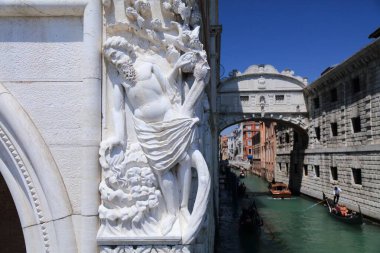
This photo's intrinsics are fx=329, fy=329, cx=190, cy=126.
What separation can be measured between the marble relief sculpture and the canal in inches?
326

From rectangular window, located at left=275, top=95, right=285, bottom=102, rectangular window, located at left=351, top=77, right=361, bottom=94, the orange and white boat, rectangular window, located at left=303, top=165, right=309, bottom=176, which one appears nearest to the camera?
rectangular window, located at left=351, top=77, right=361, bottom=94

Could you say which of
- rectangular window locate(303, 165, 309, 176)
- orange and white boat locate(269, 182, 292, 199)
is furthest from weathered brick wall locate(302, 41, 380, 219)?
orange and white boat locate(269, 182, 292, 199)

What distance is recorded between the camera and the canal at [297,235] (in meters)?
10.1

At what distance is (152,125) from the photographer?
1.95 meters

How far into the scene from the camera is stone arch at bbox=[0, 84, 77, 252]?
201 cm

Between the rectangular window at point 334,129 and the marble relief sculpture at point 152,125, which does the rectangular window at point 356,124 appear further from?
the marble relief sculpture at point 152,125

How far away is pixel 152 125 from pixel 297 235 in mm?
11269

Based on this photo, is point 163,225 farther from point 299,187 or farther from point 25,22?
point 299,187

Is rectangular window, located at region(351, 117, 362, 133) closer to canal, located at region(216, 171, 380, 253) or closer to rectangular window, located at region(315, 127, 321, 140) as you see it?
rectangular window, located at region(315, 127, 321, 140)

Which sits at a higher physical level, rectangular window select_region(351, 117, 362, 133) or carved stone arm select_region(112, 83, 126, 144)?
rectangular window select_region(351, 117, 362, 133)

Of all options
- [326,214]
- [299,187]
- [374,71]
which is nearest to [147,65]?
[374,71]

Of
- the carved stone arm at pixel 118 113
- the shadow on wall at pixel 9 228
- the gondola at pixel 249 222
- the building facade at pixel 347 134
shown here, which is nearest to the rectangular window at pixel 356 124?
the building facade at pixel 347 134

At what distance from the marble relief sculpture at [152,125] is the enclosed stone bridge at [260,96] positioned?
1726 cm

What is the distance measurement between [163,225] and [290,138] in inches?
967
